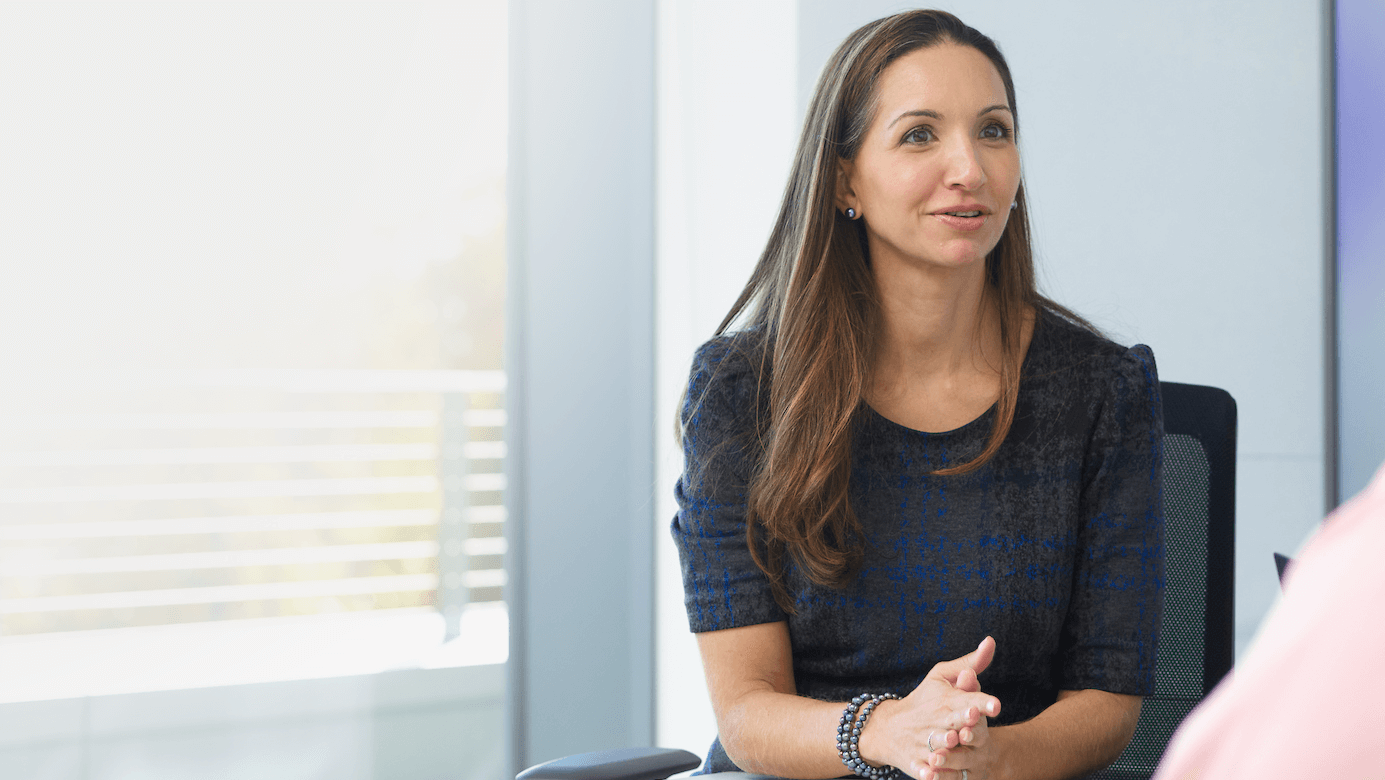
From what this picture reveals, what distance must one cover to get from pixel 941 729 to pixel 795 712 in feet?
0.63

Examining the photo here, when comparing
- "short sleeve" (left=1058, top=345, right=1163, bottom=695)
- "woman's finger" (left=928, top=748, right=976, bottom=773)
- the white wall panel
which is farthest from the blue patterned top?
the white wall panel

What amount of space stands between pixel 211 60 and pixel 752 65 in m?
1.07

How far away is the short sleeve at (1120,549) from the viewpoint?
3.79 ft

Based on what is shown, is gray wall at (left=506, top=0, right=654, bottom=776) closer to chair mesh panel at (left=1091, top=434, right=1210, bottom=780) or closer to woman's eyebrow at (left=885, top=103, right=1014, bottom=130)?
woman's eyebrow at (left=885, top=103, right=1014, bottom=130)

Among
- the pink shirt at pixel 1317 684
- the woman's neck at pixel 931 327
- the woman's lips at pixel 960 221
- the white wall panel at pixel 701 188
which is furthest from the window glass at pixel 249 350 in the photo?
the pink shirt at pixel 1317 684

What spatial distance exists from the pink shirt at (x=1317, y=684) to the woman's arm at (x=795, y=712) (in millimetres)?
709

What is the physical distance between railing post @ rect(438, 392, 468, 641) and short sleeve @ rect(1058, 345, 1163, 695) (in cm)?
136

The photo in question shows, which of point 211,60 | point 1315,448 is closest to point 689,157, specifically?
point 211,60

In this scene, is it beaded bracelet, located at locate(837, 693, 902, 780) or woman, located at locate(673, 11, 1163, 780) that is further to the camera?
woman, located at locate(673, 11, 1163, 780)

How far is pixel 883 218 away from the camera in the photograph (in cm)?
124

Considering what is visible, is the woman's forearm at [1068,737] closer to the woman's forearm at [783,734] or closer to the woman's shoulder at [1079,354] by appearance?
the woman's forearm at [783,734]

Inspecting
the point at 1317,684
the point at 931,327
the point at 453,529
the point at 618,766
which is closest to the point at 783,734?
the point at 618,766

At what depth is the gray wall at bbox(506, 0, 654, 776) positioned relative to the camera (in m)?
2.17

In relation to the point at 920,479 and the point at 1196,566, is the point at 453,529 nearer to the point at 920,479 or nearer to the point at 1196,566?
the point at 920,479
